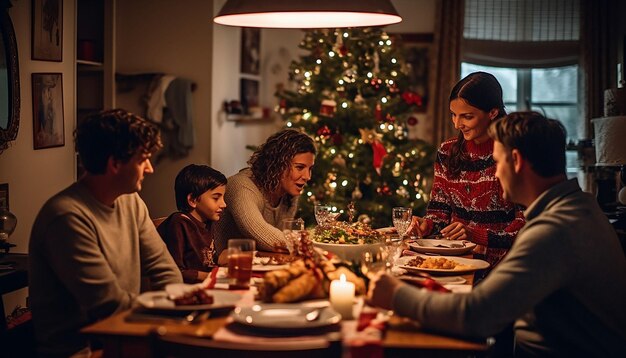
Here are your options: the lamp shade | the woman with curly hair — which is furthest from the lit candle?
the lamp shade

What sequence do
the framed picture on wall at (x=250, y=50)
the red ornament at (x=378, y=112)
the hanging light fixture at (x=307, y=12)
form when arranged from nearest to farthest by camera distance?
the hanging light fixture at (x=307, y=12), the red ornament at (x=378, y=112), the framed picture on wall at (x=250, y=50)

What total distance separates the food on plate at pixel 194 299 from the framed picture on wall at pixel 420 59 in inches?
248

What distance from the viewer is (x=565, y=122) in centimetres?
838

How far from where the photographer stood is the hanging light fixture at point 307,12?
2.71 metres

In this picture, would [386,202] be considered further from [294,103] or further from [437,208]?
[437,208]

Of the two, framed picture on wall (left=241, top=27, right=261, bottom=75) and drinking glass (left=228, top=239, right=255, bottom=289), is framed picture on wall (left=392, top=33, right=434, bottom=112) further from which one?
drinking glass (left=228, top=239, right=255, bottom=289)

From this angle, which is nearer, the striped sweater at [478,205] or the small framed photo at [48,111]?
the striped sweater at [478,205]

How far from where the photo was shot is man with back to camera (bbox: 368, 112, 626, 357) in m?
1.96

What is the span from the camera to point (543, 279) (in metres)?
2.00

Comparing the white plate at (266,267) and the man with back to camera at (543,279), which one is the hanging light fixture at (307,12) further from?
the white plate at (266,267)

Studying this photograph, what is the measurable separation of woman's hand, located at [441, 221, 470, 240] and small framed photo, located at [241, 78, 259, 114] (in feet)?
14.8

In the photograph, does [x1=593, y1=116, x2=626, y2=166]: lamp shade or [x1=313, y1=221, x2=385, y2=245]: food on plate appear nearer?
[x1=313, y1=221, x2=385, y2=245]: food on plate

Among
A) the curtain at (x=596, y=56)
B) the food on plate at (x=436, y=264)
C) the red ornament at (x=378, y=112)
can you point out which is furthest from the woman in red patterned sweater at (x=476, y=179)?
the curtain at (x=596, y=56)

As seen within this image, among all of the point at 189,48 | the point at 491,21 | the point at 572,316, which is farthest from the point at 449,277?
Answer: the point at 491,21
